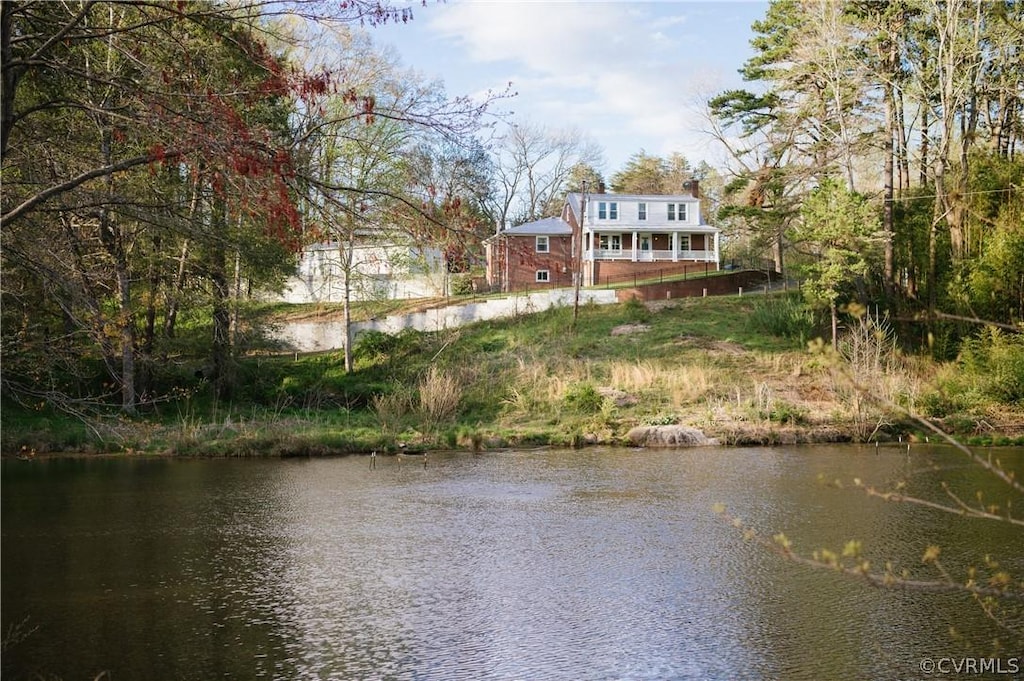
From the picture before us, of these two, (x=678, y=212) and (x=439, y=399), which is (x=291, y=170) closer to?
(x=439, y=399)

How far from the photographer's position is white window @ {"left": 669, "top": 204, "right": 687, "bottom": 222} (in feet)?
165

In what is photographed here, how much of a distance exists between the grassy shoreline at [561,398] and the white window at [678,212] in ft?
57.6

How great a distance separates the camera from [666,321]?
33.2 m

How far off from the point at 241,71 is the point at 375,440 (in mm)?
13859

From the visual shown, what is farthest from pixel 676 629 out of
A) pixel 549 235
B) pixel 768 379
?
pixel 549 235

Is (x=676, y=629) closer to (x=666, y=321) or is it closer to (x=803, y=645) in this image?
(x=803, y=645)

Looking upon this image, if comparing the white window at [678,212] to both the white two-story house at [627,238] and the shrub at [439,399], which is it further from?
the shrub at [439,399]

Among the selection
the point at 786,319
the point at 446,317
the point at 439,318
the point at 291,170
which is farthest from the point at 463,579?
the point at 446,317

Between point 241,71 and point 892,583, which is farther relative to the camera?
point 241,71

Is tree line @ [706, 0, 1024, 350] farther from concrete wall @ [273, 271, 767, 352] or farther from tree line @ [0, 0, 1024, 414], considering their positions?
concrete wall @ [273, 271, 767, 352]

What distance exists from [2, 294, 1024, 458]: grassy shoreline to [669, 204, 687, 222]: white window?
57.6 feet

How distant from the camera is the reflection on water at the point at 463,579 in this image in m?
7.82

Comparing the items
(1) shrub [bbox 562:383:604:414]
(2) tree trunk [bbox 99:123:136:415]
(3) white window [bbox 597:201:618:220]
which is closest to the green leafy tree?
(1) shrub [bbox 562:383:604:414]

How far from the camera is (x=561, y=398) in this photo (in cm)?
2505
